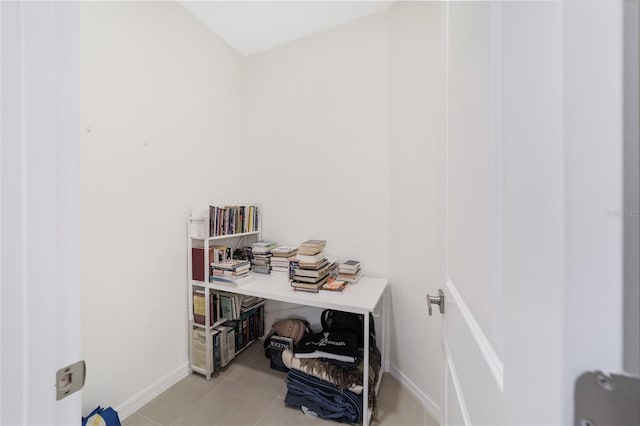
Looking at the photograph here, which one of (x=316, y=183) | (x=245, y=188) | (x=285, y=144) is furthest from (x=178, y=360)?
(x=285, y=144)

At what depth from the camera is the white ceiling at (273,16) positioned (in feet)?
5.81

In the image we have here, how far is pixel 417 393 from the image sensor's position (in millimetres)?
1554

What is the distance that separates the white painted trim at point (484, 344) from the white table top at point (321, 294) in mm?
A: 868

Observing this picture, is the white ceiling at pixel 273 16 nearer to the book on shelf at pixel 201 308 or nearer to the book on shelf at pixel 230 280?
the book on shelf at pixel 230 280

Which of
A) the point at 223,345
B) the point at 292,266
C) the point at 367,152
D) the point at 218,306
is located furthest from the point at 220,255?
the point at 367,152

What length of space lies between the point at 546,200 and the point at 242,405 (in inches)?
73.5

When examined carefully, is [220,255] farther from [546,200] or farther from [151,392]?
[546,200]

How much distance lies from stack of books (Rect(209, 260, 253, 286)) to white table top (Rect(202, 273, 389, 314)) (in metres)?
0.03

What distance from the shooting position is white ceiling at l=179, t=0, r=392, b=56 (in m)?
1.77

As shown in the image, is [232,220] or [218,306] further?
[232,220]

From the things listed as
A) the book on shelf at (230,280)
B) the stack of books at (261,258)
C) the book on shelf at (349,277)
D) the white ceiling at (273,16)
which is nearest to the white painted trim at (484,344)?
the book on shelf at (349,277)

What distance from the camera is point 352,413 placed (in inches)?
52.9

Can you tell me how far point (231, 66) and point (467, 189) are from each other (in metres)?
2.41

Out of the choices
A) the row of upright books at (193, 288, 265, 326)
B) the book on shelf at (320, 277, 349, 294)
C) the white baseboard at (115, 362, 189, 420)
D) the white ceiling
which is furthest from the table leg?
the white ceiling
